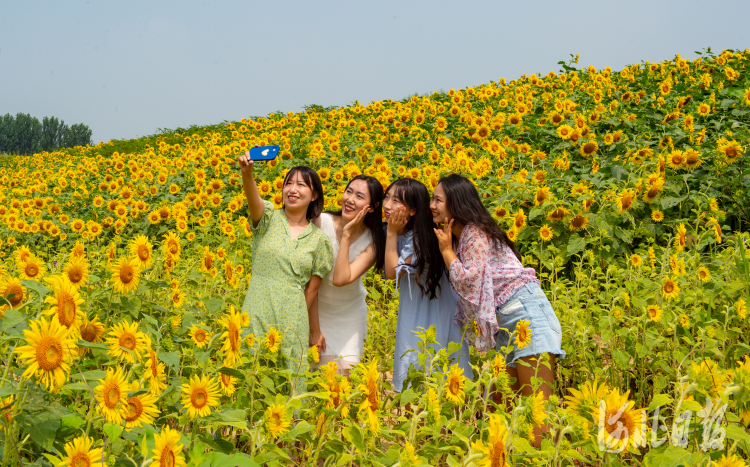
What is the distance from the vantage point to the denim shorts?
288cm

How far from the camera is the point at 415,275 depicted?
318 cm

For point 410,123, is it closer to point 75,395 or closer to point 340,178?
point 340,178

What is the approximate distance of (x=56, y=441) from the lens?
5.02 feet

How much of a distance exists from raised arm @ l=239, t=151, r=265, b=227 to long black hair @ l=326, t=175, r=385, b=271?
57 centimetres

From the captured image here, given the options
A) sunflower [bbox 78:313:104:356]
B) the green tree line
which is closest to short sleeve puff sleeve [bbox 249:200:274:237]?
sunflower [bbox 78:313:104:356]

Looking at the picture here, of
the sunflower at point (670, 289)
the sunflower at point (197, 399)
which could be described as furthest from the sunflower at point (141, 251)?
the sunflower at point (670, 289)

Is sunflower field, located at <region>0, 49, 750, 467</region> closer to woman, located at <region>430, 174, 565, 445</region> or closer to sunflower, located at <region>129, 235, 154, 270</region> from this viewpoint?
sunflower, located at <region>129, 235, 154, 270</region>

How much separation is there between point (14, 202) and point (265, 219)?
21.9ft

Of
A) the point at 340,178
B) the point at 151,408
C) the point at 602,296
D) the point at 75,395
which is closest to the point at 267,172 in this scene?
the point at 340,178

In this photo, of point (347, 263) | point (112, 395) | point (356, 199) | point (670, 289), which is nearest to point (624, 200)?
point (670, 289)

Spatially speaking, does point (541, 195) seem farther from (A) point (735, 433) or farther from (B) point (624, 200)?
(A) point (735, 433)

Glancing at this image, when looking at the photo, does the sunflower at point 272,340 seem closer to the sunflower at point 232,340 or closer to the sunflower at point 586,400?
the sunflower at point 232,340

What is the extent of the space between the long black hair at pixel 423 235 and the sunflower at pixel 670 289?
1414mm

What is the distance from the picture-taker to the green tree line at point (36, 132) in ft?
239
